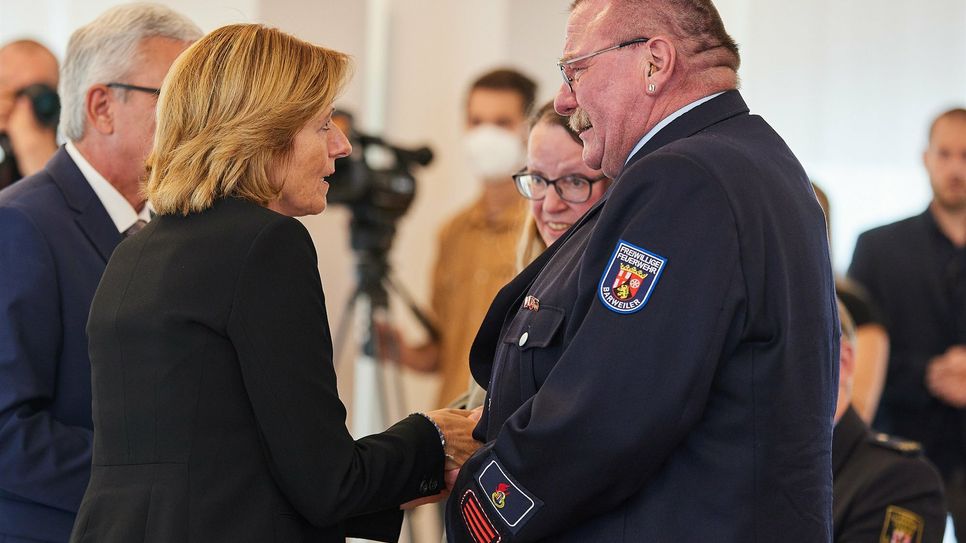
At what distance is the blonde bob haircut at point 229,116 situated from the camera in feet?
5.25

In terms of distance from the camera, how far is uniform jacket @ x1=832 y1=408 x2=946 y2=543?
86.9 inches

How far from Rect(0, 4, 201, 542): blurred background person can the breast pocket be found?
0.75 metres

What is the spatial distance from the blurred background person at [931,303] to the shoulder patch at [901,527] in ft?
5.55

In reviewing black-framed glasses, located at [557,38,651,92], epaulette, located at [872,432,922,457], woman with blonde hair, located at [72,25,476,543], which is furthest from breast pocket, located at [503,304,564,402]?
epaulette, located at [872,432,922,457]

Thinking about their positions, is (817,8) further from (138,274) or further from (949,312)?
(138,274)

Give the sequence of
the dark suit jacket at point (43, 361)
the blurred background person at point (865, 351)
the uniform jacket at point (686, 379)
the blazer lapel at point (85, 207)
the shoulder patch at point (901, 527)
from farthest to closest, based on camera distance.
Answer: the blurred background person at point (865, 351) → the shoulder patch at point (901, 527) → the blazer lapel at point (85, 207) → the dark suit jacket at point (43, 361) → the uniform jacket at point (686, 379)

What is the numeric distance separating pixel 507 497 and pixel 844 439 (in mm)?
1036

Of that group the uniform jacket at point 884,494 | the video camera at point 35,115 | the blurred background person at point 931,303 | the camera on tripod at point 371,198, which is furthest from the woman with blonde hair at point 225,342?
the blurred background person at point 931,303

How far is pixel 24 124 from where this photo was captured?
2.92 meters

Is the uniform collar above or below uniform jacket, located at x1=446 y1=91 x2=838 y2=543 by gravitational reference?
below

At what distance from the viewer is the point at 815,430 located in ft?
5.00

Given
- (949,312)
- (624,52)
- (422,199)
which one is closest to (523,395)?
(624,52)

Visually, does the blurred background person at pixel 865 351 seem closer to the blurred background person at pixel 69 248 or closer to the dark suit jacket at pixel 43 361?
the blurred background person at pixel 69 248

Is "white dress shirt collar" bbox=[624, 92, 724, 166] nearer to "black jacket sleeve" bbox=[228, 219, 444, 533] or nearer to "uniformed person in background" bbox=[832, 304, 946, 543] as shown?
"black jacket sleeve" bbox=[228, 219, 444, 533]
